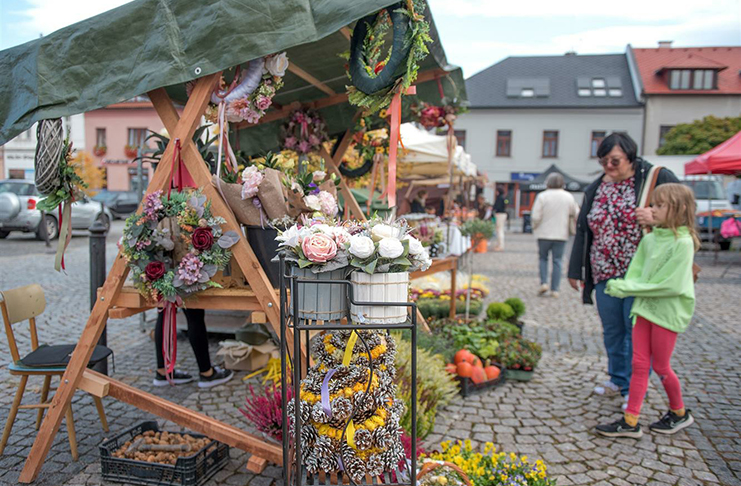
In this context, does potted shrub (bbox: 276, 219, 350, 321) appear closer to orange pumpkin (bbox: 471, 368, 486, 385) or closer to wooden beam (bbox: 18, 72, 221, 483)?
wooden beam (bbox: 18, 72, 221, 483)

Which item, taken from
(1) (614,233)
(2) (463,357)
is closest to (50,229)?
(2) (463,357)

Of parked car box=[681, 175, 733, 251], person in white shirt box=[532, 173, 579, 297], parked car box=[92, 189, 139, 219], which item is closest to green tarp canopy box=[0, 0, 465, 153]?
person in white shirt box=[532, 173, 579, 297]


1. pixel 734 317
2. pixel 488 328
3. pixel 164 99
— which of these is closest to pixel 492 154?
pixel 734 317

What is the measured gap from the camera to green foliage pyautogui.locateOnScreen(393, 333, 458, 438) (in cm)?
329

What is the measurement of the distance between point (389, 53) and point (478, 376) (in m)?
2.85

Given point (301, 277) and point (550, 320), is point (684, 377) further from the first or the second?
point (301, 277)

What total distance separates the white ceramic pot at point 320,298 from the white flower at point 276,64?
1.24 m

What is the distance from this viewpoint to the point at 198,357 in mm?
4297

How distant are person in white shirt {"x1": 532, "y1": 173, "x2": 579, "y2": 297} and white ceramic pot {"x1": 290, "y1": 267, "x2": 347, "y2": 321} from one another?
22.6 feet

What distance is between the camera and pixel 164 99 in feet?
9.20

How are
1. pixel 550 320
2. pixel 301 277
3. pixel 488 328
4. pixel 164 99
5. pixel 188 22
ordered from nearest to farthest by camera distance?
pixel 301 277, pixel 188 22, pixel 164 99, pixel 488 328, pixel 550 320

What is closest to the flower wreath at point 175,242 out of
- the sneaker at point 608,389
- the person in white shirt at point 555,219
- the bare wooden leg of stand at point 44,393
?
the bare wooden leg of stand at point 44,393

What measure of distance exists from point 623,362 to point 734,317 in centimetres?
432

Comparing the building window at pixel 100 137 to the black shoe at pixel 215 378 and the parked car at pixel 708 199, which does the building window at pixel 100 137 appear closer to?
the parked car at pixel 708 199
